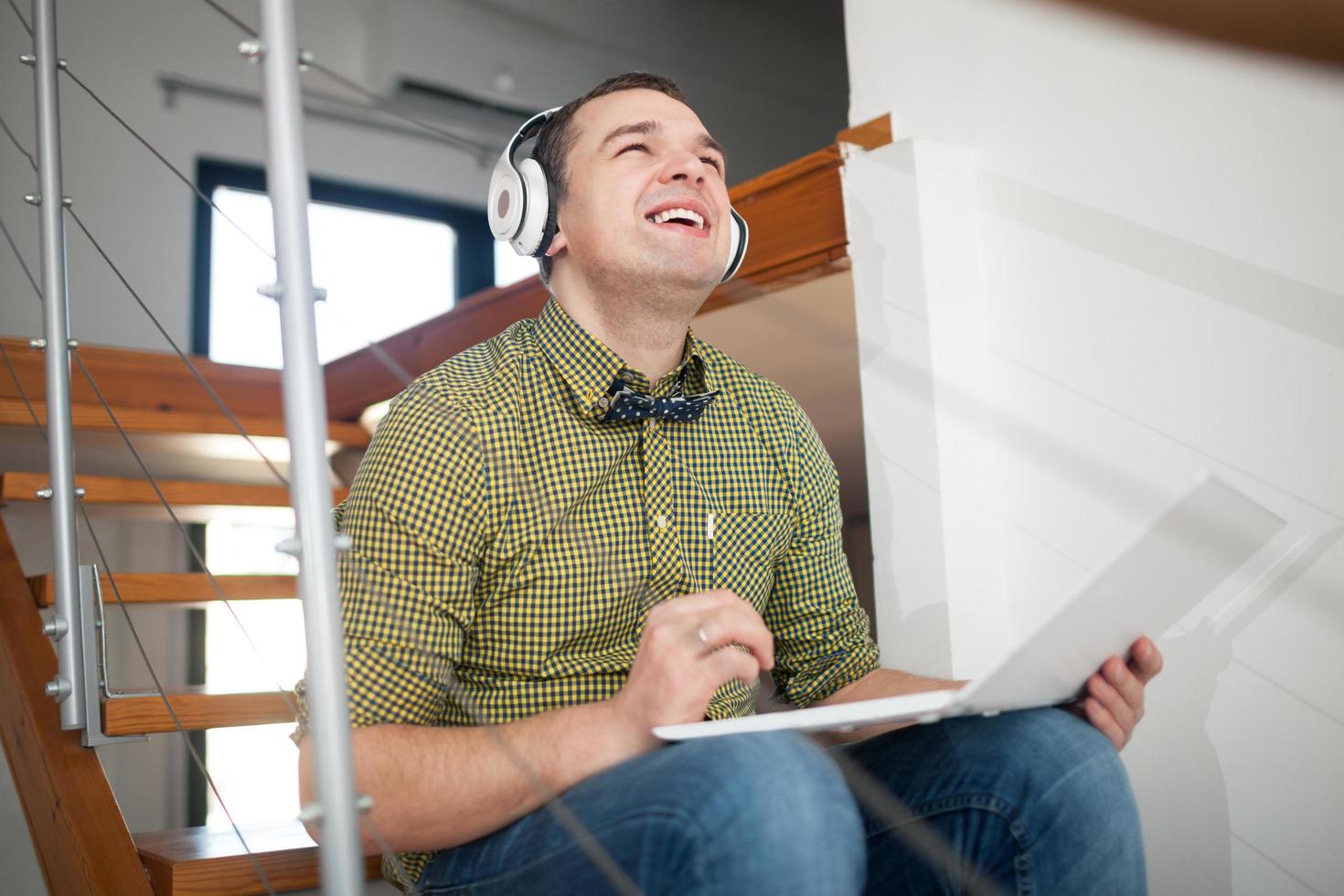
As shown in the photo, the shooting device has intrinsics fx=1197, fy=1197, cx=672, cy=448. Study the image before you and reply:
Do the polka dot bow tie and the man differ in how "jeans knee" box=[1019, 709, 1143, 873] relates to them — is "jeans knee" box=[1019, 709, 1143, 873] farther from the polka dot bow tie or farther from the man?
the polka dot bow tie

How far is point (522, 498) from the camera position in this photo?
102 cm

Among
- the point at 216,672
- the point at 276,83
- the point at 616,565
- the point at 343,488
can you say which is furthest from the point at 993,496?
the point at 216,672

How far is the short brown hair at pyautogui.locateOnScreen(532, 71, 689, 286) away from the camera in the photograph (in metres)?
1.26

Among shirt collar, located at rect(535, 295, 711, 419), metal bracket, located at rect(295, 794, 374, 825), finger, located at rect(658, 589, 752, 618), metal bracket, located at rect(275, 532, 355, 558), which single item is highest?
shirt collar, located at rect(535, 295, 711, 419)

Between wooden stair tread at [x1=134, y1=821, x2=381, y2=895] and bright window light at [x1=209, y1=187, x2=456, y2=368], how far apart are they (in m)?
2.64

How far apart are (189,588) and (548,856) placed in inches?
49.2

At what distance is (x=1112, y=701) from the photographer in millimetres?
949

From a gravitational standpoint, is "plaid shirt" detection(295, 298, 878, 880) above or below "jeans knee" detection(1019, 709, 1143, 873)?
above


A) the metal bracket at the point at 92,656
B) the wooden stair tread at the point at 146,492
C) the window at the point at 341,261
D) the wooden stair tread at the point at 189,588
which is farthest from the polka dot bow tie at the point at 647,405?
the window at the point at 341,261

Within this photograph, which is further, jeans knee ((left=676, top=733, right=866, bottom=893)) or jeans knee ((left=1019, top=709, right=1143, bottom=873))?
jeans knee ((left=1019, top=709, right=1143, bottom=873))

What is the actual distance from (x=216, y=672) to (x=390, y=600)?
2811 millimetres

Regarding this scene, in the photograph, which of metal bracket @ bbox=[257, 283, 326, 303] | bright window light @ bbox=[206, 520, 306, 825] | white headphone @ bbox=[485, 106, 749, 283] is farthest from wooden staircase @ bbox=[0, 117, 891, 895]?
bright window light @ bbox=[206, 520, 306, 825]

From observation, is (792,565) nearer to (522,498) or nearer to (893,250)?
(522,498)

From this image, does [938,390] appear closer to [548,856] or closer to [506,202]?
[506,202]
